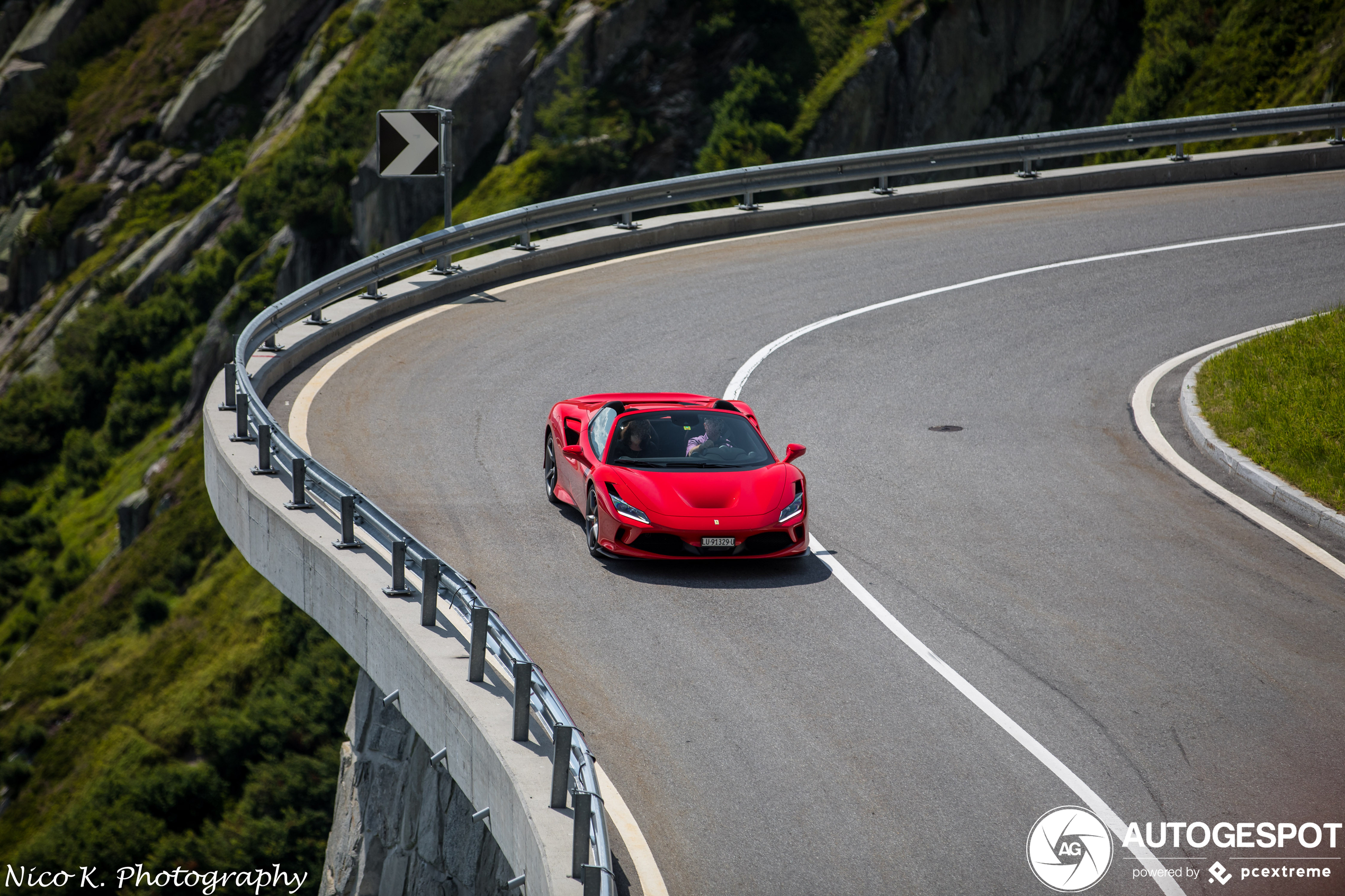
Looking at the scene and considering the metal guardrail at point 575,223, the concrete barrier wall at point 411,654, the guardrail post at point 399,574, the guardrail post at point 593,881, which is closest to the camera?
the guardrail post at point 593,881

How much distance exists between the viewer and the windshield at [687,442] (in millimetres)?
10711

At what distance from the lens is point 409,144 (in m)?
A: 16.4

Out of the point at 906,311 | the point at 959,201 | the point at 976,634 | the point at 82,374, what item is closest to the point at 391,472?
the point at 976,634

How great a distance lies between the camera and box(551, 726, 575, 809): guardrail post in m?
6.25

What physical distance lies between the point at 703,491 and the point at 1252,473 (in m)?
5.69

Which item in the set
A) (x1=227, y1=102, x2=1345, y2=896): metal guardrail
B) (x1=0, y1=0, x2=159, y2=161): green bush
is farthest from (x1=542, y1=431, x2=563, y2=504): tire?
(x1=0, y1=0, x2=159, y2=161): green bush

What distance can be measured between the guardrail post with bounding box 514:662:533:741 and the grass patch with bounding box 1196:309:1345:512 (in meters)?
7.87

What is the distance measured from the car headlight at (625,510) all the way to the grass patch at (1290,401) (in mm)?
6272

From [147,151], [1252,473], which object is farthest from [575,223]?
[147,151]

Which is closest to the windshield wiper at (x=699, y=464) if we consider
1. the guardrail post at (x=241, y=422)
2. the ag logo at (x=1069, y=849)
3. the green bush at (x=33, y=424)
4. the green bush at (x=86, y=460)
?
the ag logo at (x=1069, y=849)

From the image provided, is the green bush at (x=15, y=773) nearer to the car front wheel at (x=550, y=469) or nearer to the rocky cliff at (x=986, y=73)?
the rocky cliff at (x=986, y=73)

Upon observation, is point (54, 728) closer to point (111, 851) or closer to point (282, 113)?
point (111, 851)

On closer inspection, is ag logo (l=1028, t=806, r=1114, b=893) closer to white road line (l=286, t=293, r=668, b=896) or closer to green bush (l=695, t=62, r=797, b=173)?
white road line (l=286, t=293, r=668, b=896)

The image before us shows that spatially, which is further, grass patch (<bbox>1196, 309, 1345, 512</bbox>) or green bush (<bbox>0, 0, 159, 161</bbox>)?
green bush (<bbox>0, 0, 159, 161</bbox>)
